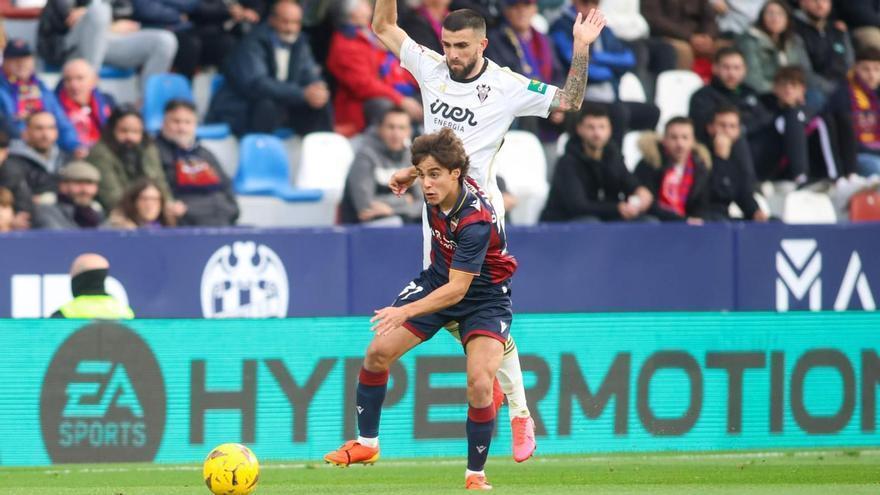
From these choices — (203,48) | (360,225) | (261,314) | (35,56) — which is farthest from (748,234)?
(35,56)

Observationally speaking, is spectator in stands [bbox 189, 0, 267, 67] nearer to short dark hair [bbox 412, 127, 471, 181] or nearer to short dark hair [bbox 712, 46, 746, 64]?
short dark hair [bbox 712, 46, 746, 64]

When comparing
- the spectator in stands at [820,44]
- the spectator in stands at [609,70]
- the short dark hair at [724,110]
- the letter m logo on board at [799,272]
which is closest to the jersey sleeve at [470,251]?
the letter m logo on board at [799,272]

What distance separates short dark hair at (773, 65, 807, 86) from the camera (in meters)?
17.3

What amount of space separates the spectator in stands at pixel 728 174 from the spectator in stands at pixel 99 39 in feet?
18.1

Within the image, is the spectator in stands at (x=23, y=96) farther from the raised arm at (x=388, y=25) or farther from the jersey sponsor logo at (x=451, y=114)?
the jersey sponsor logo at (x=451, y=114)

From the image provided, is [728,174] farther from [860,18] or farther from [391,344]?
[391,344]

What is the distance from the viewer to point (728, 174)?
53.0 ft

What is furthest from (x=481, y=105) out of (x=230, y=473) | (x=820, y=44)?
(x=820, y=44)

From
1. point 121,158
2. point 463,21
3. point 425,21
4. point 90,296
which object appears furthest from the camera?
point 425,21

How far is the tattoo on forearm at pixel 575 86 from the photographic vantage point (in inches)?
361

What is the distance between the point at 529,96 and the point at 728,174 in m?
7.16

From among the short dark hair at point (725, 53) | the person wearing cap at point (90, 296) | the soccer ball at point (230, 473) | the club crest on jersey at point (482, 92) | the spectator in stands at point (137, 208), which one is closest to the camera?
the soccer ball at point (230, 473)

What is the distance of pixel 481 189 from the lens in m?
9.05

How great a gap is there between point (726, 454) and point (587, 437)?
3.35 feet
